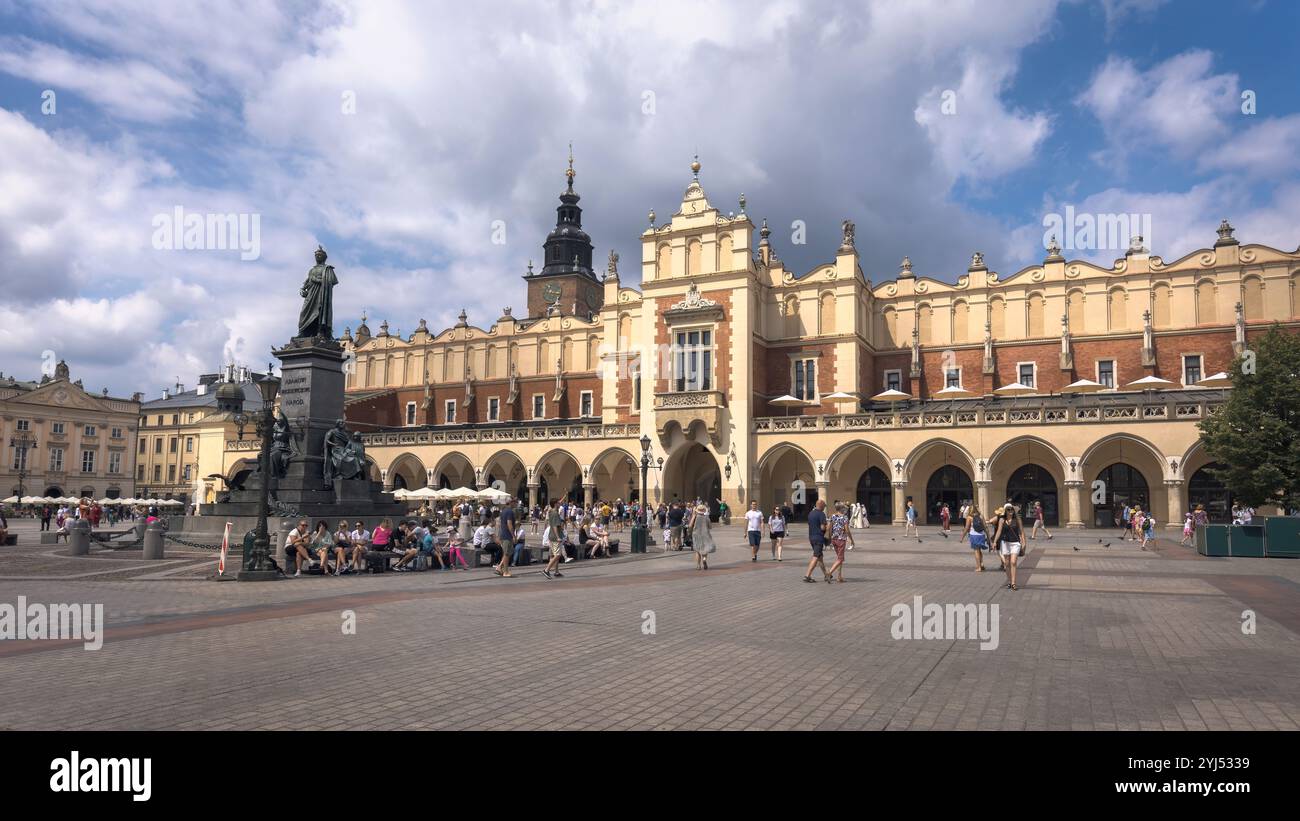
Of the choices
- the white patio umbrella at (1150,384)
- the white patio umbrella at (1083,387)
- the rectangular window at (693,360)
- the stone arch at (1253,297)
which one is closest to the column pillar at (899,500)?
the white patio umbrella at (1083,387)

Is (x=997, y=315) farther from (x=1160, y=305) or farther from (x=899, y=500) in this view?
(x=899, y=500)

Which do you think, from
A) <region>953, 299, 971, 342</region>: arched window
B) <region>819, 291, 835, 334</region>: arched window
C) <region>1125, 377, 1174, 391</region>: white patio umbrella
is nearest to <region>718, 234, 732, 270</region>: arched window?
<region>819, 291, 835, 334</region>: arched window

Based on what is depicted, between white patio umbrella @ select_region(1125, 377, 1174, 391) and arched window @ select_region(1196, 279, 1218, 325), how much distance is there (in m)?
3.48

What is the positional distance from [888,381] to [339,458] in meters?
33.4

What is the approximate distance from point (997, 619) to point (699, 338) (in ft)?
113

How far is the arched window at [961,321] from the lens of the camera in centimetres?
4584

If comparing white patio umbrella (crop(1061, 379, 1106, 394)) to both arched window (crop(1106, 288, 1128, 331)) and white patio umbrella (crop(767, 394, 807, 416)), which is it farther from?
white patio umbrella (crop(767, 394, 807, 416))

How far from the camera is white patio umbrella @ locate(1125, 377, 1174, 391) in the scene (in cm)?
3950

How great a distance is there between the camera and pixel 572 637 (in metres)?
9.94

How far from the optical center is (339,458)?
22.6m

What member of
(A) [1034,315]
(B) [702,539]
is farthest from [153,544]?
(A) [1034,315]

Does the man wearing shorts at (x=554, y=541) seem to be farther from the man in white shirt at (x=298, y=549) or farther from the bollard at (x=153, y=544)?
the bollard at (x=153, y=544)
